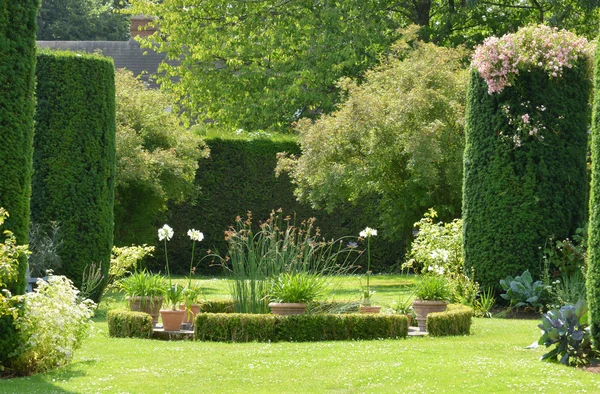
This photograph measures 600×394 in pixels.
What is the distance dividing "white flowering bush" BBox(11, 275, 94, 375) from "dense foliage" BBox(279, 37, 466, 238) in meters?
8.49

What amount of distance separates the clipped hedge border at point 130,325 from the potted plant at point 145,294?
2.61 feet

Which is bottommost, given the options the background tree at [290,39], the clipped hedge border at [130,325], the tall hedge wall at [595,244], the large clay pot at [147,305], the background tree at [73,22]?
the clipped hedge border at [130,325]

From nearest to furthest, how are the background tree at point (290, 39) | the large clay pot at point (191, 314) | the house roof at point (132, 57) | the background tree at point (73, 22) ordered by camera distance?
the large clay pot at point (191, 314), the background tree at point (290, 39), the house roof at point (132, 57), the background tree at point (73, 22)

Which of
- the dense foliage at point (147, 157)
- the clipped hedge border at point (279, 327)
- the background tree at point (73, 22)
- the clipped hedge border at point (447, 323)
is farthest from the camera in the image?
the background tree at point (73, 22)

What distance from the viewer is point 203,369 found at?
24.6 feet

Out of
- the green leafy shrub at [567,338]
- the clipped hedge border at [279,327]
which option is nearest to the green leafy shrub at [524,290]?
the clipped hedge border at [279,327]

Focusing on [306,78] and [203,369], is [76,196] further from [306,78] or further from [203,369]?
[306,78]

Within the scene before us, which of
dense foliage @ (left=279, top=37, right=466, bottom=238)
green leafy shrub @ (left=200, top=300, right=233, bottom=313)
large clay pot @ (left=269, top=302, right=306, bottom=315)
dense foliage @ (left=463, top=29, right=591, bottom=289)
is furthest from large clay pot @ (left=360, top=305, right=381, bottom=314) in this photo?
dense foliage @ (left=279, top=37, right=466, bottom=238)

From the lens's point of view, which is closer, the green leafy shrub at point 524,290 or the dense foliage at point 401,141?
the green leafy shrub at point 524,290

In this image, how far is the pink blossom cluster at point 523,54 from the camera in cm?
1226

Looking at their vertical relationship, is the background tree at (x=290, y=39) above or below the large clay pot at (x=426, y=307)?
above

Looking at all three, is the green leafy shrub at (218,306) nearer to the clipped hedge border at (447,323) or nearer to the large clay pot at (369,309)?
the large clay pot at (369,309)

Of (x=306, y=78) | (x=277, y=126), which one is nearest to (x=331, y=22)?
(x=306, y=78)

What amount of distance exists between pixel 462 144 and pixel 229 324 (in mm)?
8090
